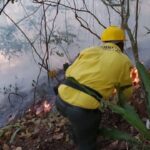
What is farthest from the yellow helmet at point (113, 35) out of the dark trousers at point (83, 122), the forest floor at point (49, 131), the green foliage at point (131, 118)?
the forest floor at point (49, 131)

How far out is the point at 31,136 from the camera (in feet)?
23.1

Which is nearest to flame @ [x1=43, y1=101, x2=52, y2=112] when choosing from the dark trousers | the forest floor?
the forest floor

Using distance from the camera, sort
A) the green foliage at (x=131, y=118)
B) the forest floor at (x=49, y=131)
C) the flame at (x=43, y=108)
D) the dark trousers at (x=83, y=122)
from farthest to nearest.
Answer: the flame at (x=43, y=108)
the forest floor at (x=49, y=131)
the dark trousers at (x=83, y=122)
the green foliage at (x=131, y=118)

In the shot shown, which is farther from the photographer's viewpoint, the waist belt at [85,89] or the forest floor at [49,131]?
the forest floor at [49,131]

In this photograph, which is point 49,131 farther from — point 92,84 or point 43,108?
point 92,84

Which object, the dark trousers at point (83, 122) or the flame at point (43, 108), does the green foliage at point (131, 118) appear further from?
the flame at point (43, 108)

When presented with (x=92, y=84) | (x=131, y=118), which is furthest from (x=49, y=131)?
(x=131, y=118)

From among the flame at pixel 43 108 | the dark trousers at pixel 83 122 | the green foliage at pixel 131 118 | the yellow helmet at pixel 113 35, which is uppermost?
the yellow helmet at pixel 113 35

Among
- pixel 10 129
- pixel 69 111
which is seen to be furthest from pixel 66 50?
pixel 69 111

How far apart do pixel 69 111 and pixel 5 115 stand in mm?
3937

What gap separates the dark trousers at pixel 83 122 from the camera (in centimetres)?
540

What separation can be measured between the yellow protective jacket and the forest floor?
2.57ft

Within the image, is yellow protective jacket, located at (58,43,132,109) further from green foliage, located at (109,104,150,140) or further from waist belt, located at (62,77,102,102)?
green foliage, located at (109,104,150,140)

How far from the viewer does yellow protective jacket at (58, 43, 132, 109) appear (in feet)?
17.3
